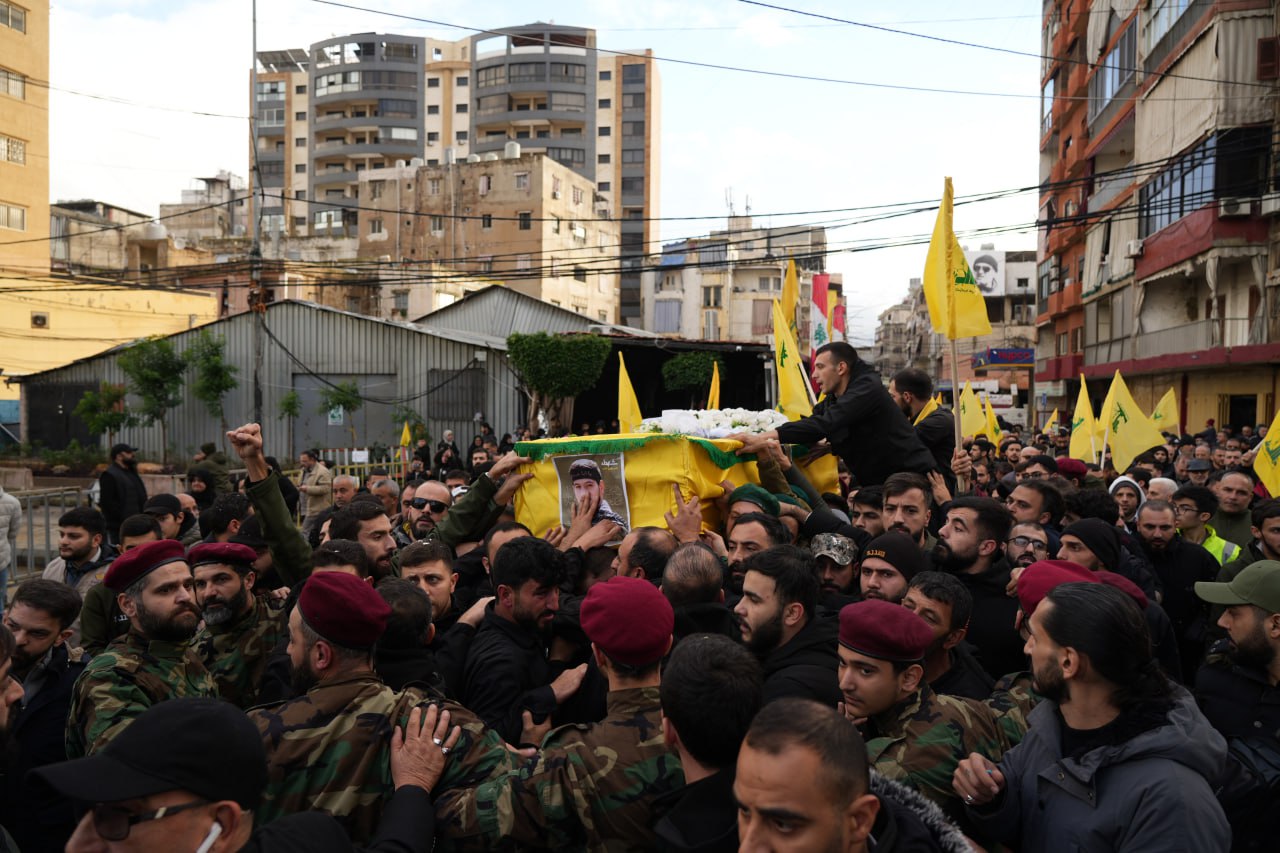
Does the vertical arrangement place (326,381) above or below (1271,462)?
above

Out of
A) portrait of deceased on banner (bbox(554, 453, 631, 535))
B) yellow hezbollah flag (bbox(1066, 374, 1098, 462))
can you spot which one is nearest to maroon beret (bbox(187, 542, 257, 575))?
portrait of deceased on banner (bbox(554, 453, 631, 535))

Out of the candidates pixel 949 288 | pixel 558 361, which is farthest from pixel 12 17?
pixel 949 288

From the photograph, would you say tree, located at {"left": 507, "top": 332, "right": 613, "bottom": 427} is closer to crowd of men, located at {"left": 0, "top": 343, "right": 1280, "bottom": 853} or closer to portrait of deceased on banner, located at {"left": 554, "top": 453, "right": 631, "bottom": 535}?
portrait of deceased on banner, located at {"left": 554, "top": 453, "right": 631, "bottom": 535}

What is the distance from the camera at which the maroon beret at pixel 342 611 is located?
113 inches

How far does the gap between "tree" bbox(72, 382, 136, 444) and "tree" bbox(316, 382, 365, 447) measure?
6.10 m

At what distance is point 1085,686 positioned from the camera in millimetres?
2699

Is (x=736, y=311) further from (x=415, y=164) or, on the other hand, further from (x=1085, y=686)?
(x=1085, y=686)

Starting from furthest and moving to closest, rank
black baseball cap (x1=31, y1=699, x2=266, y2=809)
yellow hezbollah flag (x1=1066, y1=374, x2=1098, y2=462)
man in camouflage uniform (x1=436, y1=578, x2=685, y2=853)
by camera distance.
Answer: yellow hezbollah flag (x1=1066, y1=374, x2=1098, y2=462)
man in camouflage uniform (x1=436, y1=578, x2=685, y2=853)
black baseball cap (x1=31, y1=699, x2=266, y2=809)

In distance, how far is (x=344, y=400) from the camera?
2748cm

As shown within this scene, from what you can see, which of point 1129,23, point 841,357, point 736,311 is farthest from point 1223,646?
point 736,311

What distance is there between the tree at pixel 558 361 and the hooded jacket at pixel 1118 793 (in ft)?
72.8

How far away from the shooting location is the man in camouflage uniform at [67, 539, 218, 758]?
10.7ft

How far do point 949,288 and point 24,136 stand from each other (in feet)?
149

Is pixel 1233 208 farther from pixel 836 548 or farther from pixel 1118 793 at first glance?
pixel 1118 793
